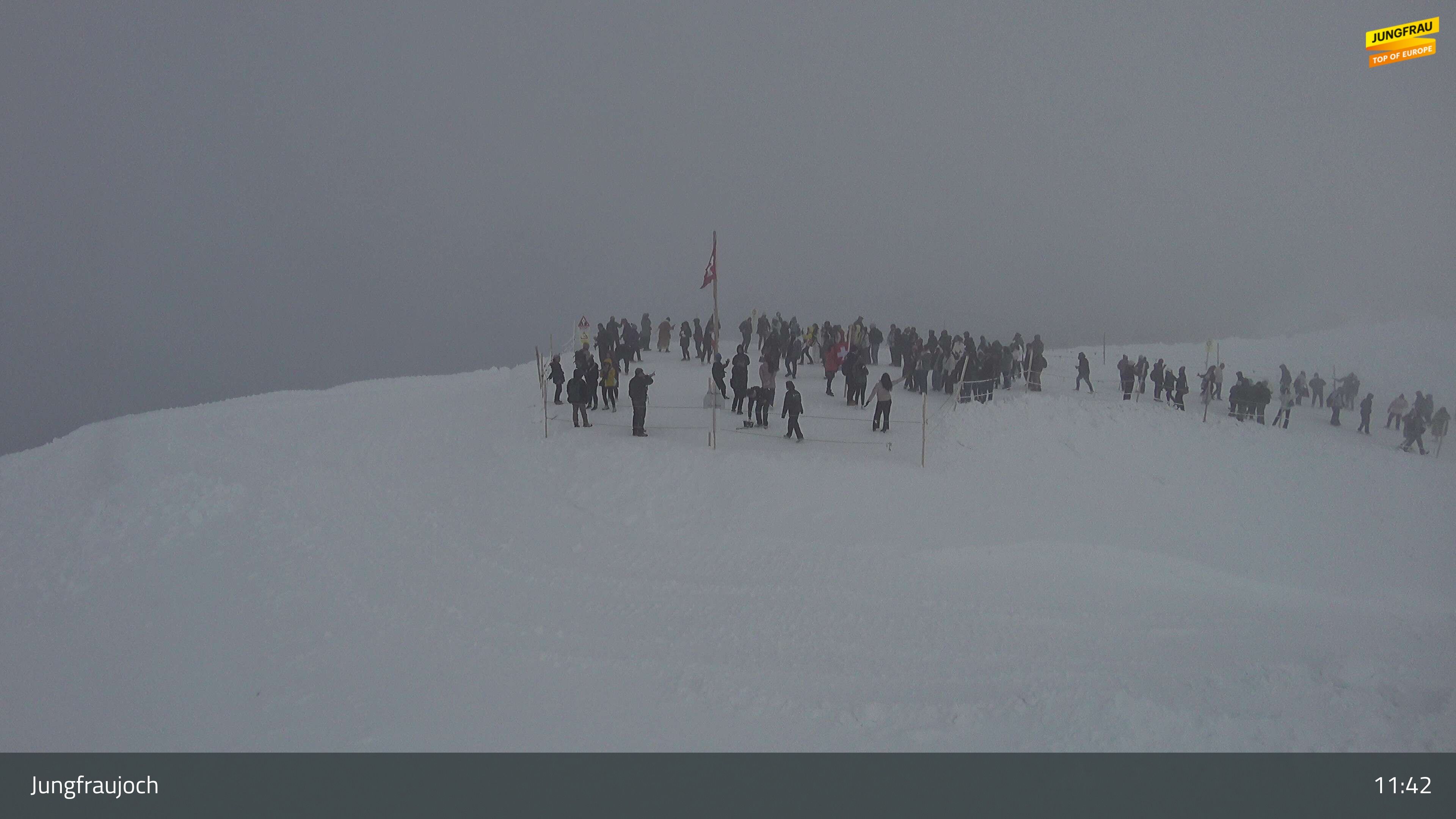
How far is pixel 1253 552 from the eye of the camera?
44.9 ft

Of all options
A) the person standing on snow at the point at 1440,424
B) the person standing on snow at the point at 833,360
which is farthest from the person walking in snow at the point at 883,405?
the person standing on snow at the point at 1440,424

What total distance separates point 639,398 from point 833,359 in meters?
6.65

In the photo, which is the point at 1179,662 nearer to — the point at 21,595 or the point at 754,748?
the point at 754,748

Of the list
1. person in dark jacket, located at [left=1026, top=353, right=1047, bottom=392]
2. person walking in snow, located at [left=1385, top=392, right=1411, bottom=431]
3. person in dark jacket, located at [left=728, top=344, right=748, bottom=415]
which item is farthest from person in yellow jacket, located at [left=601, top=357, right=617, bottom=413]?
person walking in snow, located at [left=1385, top=392, right=1411, bottom=431]

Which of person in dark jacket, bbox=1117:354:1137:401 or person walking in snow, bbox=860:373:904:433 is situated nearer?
person walking in snow, bbox=860:373:904:433

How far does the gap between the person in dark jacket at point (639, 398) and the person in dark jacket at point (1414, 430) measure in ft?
57.6

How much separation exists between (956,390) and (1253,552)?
22.3 feet

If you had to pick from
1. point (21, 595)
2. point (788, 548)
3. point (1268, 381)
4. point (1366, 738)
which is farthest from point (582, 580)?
point (1268, 381)

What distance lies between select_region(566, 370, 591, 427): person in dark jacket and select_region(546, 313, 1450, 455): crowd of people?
0.08 ft

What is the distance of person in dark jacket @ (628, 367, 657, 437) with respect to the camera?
15.8 meters

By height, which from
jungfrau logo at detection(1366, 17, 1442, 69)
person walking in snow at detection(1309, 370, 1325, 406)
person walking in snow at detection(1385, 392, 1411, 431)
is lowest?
person walking in snow at detection(1385, 392, 1411, 431)

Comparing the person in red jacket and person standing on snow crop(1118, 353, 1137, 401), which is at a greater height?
the person in red jacket

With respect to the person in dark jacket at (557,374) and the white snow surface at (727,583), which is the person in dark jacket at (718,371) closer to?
the white snow surface at (727,583)

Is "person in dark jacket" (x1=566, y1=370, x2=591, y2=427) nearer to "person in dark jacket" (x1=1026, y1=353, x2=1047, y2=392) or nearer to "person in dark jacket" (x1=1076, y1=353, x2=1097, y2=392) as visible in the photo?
"person in dark jacket" (x1=1026, y1=353, x2=1047, y2=392)
